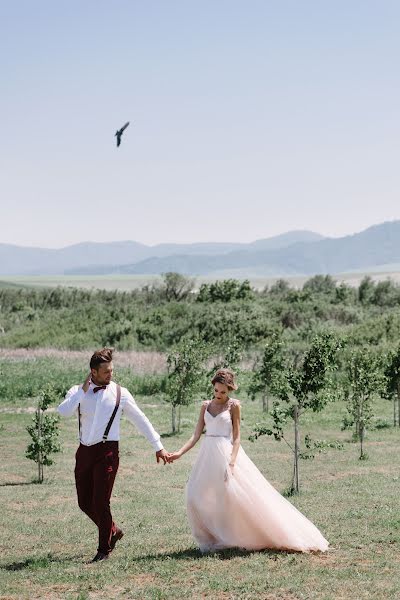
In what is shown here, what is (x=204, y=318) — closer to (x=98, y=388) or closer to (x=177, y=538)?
(x=177, y=538)

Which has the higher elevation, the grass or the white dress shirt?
the white dress shirt

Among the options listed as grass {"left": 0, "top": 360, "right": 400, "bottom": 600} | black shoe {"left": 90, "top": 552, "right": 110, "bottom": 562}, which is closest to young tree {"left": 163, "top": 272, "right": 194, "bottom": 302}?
grass {"left": 0, "top": 360, "right": 400, "bottom": 600}

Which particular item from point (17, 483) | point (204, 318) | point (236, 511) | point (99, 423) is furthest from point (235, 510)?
point (204, 318)

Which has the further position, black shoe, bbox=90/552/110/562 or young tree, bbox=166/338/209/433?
young tree, bbox=166/338/209/433

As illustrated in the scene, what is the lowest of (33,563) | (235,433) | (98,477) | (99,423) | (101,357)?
(33,563)

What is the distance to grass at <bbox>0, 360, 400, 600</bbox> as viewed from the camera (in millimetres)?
8609

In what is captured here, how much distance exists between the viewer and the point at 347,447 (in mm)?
25406

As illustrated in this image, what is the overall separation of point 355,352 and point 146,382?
15.7 metres

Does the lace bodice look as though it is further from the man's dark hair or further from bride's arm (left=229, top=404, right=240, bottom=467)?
the man's dark hair

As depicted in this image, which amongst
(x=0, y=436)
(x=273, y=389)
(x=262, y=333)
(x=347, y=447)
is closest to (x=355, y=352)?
(x=347, y=447)

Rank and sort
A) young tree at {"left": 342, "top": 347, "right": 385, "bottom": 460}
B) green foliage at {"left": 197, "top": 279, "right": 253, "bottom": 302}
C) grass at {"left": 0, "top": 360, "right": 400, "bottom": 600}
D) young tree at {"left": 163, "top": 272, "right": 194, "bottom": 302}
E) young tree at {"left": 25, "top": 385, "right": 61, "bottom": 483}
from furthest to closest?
young tree at {"left": 163, "top": 272, "right": 194, "bottom": 302}, green foliage at {"left": 197, "top": 279, "right": 253, "bottom": 302}, young tree at {"left": 342, "top": 347, "right": 385, "bottom": 460}, young tree at {"left": 25, "top": 385, "right": 61, "bottom": 483}, grass at {"left": 0, "top": 360, "right": 400, "bottom": 600}

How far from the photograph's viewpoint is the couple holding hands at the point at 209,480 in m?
9.66

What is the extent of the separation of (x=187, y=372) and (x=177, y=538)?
18.5 metres

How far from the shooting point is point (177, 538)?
12023mm
